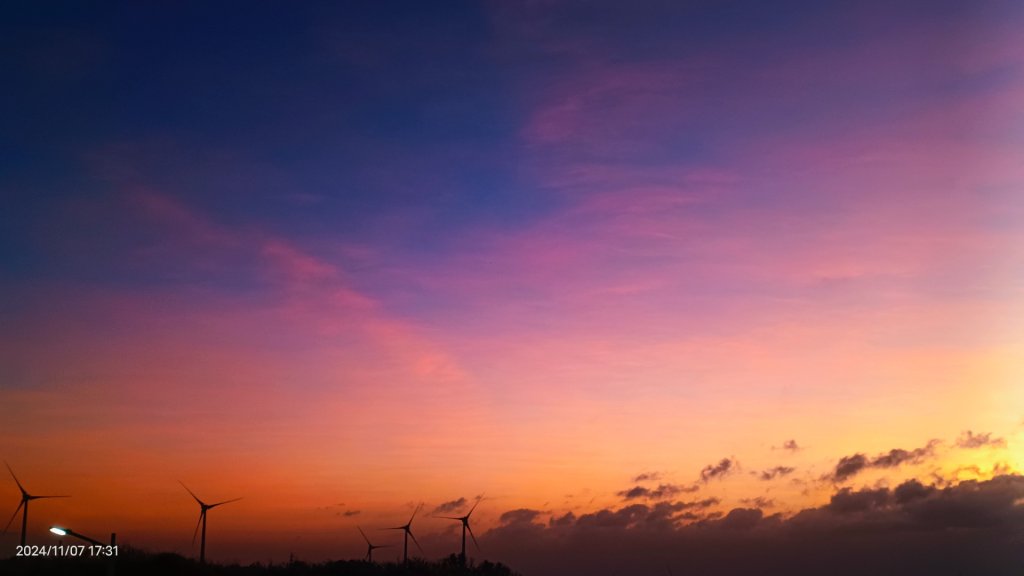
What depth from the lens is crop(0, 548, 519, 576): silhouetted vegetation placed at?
109 meters

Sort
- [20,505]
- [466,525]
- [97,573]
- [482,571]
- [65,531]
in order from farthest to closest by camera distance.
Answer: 1. [466,525]
2. [482,571]
3. [20,505]
4. [97,573]
5. [65,531]

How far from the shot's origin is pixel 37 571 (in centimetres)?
10988

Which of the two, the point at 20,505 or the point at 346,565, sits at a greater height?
the point at 20,505

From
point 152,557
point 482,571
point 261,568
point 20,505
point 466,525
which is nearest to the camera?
point 152,557

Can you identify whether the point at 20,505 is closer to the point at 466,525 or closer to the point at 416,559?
the point at 416,559

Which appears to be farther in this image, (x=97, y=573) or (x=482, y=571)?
(x=482, y=571)

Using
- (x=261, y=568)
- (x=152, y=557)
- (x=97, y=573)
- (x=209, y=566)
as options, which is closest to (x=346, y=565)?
(x=261, y=568)

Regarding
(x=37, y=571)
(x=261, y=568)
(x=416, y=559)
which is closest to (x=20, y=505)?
(x=37, y=571)

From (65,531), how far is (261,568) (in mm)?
81651

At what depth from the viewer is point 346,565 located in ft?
465

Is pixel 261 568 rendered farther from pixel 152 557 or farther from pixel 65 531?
pixel 65 531

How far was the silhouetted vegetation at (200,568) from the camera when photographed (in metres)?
109

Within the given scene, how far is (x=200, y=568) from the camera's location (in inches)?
4747

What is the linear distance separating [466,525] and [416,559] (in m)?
14.6
